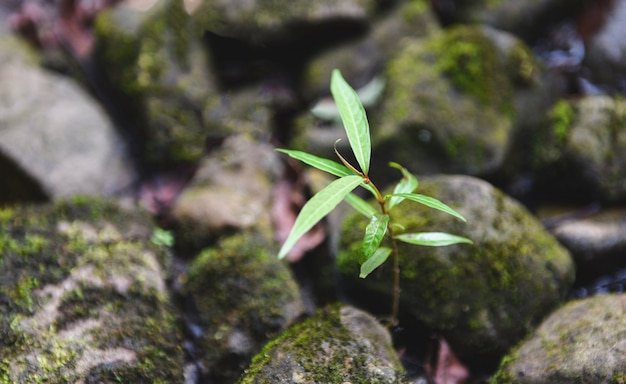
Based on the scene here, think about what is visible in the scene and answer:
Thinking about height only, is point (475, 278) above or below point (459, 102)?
below

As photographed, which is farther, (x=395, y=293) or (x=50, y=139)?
(x=50, y=139)

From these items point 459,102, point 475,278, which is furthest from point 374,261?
point 459,102

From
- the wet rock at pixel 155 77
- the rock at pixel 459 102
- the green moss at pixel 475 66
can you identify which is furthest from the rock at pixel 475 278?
the wet rock at pixel 155 77

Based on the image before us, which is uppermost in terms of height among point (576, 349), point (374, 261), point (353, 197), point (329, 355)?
point (353, 197)

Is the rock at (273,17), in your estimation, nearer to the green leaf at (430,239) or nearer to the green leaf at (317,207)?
the green leaf at (430,239)

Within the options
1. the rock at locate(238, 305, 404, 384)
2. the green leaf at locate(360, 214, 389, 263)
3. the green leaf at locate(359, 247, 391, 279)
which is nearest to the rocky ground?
the rock at locate(238, 305, 404, 384)

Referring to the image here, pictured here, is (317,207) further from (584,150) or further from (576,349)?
(584,150)
